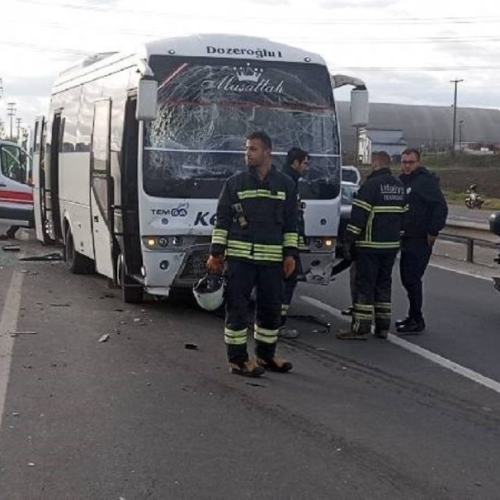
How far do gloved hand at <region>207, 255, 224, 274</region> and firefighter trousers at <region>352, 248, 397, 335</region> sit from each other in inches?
82.9

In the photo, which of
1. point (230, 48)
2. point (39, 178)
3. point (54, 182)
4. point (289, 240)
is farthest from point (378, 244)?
point (39, 178)

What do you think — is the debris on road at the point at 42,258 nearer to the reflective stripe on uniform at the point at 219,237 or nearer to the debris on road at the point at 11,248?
the debris on road at the point at 11,248

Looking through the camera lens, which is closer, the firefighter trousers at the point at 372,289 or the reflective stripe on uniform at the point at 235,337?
the reflective stripe on uniform at the point at 235,337

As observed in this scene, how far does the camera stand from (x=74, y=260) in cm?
1535

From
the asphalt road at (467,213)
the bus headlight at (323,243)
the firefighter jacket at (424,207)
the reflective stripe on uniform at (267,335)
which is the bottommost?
the asphalt road at (467,213)

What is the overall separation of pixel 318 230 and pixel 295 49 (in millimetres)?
2058

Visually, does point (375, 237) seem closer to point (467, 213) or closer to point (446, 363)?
point (446, 363)

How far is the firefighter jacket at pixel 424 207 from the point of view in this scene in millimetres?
10289

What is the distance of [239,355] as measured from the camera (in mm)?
8180

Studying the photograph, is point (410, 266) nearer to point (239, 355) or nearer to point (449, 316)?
point (449, 316)

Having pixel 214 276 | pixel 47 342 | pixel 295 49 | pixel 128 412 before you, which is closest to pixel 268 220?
pixel 214 276

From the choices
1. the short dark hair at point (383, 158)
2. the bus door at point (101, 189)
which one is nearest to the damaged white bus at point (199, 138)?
the bus door at point (101, 189)

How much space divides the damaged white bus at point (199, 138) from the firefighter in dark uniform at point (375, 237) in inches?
47.8

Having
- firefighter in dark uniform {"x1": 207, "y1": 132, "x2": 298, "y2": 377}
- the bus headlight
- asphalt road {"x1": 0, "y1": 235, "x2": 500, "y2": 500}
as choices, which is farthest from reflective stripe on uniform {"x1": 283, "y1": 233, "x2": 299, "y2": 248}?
the bus headlight
